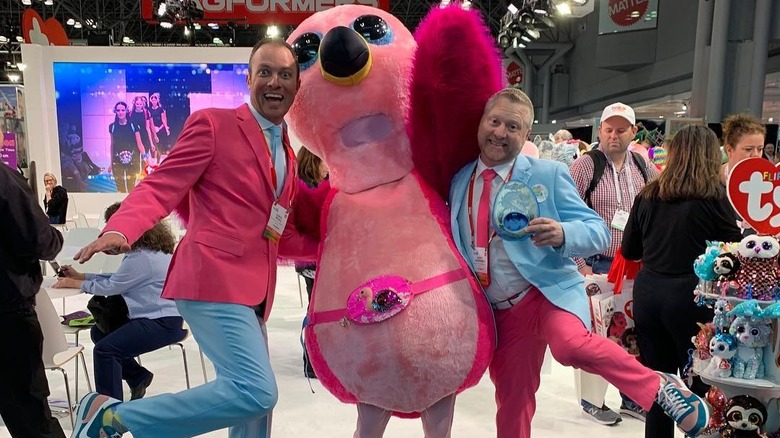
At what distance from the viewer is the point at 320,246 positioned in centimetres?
183

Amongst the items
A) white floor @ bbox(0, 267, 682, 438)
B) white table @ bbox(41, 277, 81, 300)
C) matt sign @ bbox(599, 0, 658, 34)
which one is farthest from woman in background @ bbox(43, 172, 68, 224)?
matt sign @ bbox(599, 0, 658, 34)

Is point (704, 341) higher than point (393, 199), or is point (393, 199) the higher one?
point (393, 199)

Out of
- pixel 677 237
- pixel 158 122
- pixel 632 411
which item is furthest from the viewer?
pixel 158 122

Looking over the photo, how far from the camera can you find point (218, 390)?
5.30ft

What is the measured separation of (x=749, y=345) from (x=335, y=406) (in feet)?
6.46

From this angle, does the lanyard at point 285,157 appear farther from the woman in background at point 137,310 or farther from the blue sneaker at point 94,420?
the woman in background at point 137,310

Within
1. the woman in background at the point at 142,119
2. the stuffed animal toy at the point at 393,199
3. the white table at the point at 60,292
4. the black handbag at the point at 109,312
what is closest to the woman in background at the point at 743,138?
the stuffed animal toy at the point at 393,199

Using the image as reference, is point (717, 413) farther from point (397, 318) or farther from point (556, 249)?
point (397, 318)

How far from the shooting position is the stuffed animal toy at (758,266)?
1.91 metres

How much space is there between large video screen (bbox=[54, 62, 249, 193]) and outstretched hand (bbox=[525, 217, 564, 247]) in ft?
24.4

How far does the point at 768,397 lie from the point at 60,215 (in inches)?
298

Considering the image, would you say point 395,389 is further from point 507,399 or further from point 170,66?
point 170,66

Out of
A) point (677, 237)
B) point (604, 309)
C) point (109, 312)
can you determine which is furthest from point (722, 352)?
point (109, 312)

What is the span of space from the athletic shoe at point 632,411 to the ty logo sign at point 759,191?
148cm
